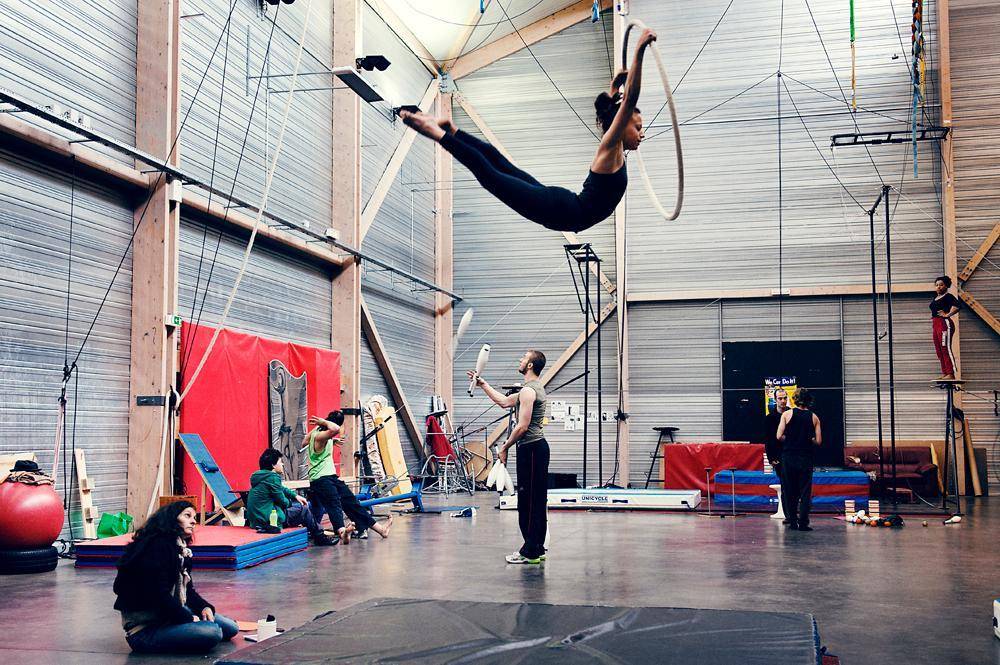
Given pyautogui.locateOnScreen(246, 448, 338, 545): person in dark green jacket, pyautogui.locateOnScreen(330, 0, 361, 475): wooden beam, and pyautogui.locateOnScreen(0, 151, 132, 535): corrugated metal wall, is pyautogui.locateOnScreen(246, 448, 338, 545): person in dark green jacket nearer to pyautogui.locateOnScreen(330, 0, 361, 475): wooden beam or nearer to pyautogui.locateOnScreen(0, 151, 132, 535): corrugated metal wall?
pyautogui.locateOnScreen(0, 151, 132, 535): corrugated metal wall

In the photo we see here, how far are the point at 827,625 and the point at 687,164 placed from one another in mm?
12653

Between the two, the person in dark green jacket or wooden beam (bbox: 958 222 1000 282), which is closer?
the person in dark green jacket

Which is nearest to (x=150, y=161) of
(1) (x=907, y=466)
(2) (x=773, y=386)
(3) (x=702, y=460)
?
(3) (x=702, y=460)

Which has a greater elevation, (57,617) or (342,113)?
(342,113)

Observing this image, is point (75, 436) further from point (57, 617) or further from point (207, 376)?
point (57, 617)

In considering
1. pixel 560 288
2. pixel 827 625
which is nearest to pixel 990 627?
pixel 827 625

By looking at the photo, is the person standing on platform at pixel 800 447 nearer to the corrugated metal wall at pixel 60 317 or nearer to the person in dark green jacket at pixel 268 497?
the person in dark green jacket at pixel 268 497

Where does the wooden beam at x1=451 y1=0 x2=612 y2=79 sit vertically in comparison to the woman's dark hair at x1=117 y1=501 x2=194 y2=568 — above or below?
above

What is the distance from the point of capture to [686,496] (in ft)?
38.2

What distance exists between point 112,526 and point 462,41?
474 inches

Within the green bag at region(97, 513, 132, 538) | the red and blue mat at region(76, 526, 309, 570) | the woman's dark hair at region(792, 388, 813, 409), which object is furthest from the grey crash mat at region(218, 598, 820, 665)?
the woman's dark hair at region(792, 388, 813, 409)

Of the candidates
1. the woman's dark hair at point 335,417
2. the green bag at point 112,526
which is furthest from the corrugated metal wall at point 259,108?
the green bag at point 112,526

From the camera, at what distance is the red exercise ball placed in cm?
644

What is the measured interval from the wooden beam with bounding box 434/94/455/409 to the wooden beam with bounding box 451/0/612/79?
726mm
